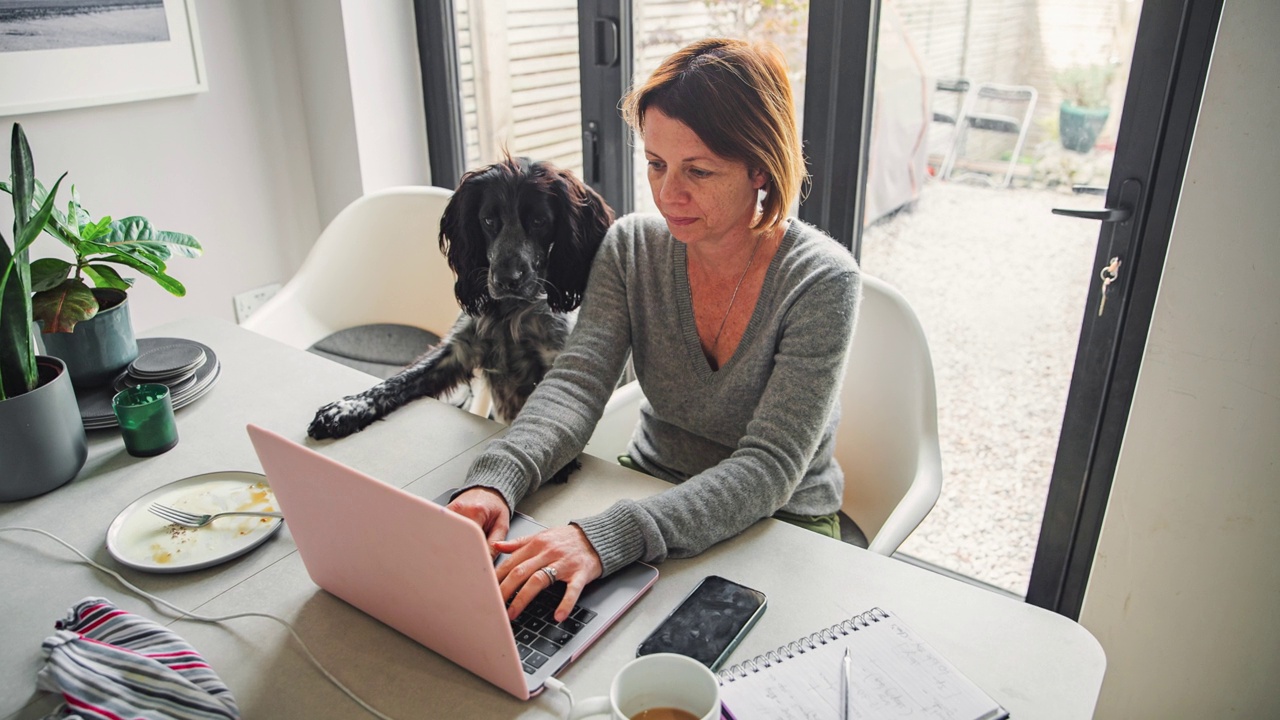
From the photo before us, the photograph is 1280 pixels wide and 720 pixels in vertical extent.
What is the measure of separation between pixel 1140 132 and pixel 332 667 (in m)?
1.47

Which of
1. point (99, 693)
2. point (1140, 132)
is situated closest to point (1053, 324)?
point (1140, 132)

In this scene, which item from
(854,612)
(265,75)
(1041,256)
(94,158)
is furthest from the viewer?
(265,75)

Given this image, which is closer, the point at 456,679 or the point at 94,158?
the point at 456,679

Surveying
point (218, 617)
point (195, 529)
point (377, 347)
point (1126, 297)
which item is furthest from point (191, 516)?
point (1126, 297)

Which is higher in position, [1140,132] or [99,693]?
[1140,132]

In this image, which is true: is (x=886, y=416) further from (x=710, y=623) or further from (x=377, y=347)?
(x=377, y=347)

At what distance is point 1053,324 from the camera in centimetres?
181

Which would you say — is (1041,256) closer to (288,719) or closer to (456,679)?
(456,679)

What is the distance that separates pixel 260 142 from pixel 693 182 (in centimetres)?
184

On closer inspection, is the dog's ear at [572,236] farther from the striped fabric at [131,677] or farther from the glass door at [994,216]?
the striped fabric at [131,677]

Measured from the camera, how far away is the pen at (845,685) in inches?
32.2

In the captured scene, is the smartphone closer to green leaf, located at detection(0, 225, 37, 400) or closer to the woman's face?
the woman's face

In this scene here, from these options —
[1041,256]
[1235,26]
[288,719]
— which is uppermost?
[1235,26]

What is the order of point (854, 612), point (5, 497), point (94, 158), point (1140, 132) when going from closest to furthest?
point (854, 612)
point (5, 497)
point (1140, 132)
point (94, 158)
